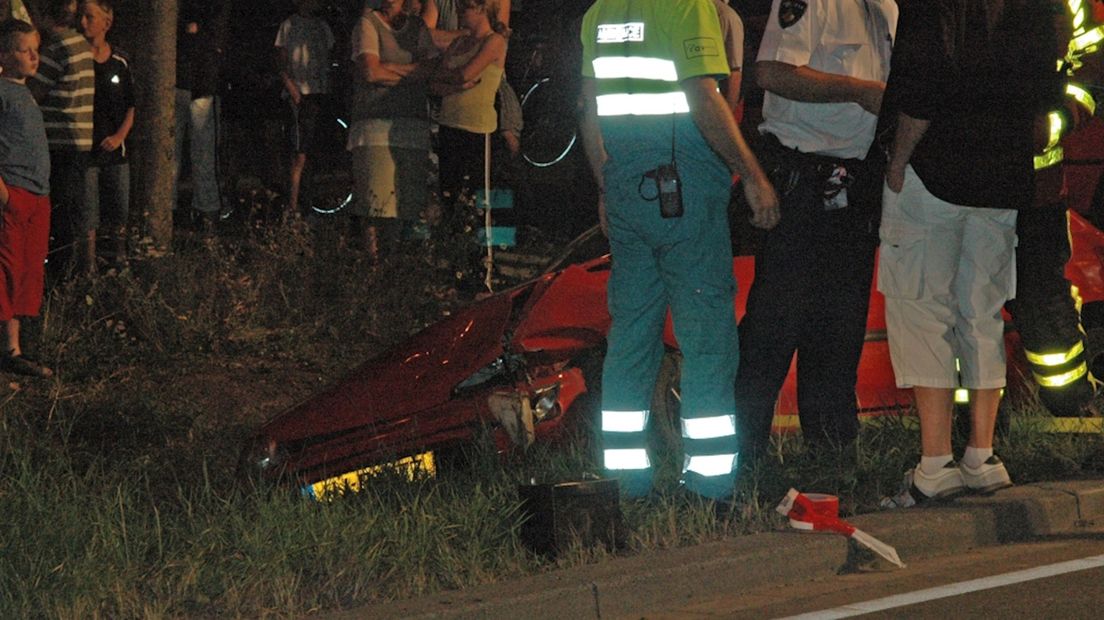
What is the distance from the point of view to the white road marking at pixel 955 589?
19.8 feet

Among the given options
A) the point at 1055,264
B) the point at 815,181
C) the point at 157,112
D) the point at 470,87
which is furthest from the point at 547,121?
the point at 1055,264

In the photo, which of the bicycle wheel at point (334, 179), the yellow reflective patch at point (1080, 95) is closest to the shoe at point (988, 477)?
the yellow reflective patch at point (1080, 95)

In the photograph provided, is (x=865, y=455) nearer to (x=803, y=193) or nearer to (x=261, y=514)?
(x=803, y=193)

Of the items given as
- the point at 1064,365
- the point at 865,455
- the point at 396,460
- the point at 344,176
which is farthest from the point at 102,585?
the point at 344,176

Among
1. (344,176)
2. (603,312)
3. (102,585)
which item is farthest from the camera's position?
(344,176)

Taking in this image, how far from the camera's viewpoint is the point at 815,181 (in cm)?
738

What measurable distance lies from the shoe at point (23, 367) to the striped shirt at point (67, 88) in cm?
177

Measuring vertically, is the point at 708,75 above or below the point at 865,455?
above

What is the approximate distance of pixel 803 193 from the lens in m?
7.38

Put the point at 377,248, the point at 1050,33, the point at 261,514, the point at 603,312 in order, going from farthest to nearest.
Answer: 1. the point at 377,248
2. the point at 603,312
3. the point at 1050,33
4. the point at 261,514

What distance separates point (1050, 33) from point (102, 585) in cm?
355

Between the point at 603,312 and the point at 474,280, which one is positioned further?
the point at 474,280

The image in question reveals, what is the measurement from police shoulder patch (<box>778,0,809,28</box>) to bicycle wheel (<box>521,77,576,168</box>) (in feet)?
26.7

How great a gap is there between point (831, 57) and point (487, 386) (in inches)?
69.7
